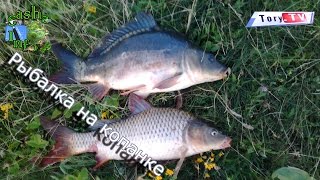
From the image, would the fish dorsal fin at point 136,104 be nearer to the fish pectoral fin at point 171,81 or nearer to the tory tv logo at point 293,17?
the fish pectoral fin at point 171,81

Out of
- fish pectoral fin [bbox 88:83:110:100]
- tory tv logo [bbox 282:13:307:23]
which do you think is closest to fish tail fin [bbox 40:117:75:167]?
fish pectoral fin [bbox 88:83:110:100]

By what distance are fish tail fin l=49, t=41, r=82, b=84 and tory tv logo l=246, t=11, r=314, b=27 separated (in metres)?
1.23

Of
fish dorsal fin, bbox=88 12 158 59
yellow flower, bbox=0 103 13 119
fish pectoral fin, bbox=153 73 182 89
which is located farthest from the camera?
yellow flower, bbox=0 103 13 119

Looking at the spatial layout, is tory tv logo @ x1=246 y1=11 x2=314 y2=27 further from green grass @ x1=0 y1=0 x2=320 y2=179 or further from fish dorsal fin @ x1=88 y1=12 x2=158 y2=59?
fish dorsal fin @ x1=88 y1=12 x2=158 y2=59

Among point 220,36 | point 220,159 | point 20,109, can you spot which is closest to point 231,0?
point 220,36

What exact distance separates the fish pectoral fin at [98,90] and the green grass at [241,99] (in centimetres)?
9

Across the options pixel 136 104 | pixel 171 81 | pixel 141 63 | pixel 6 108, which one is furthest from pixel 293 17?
pixel 6 108

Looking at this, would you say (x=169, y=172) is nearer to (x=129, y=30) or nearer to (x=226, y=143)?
(x=226, y=143)

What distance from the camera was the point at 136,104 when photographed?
2.91m

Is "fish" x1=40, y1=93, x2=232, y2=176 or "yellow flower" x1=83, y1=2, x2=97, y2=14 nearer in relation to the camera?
"fish" x1=40, y1=93, x2=232, y2=176

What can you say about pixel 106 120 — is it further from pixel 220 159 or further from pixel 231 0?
pixel 231 0

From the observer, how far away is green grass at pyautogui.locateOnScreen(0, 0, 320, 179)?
2.95 metres

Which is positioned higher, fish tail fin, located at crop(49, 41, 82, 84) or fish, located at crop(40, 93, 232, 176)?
fish tail fin, located at crop(49, 41, 82, 84)

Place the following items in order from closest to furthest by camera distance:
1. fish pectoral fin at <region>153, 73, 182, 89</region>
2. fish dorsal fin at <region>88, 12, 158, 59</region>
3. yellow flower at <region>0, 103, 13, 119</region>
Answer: fish pectoral fin at <region>153, 73, 182, 89</region>
fish dorsal fin at <region>88, 12, 158, 59</region>
yellow flower at <region>0, 103, 13, 119</region>
